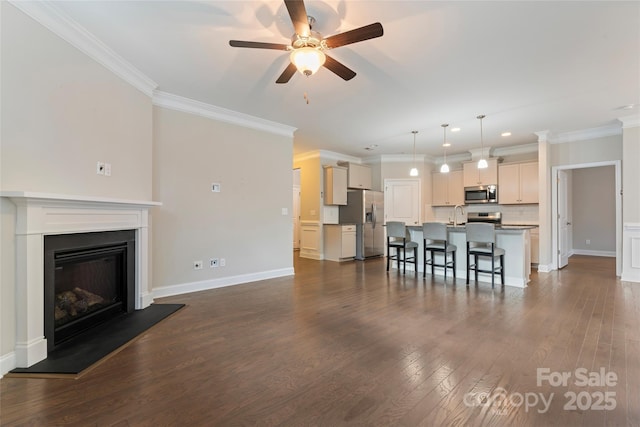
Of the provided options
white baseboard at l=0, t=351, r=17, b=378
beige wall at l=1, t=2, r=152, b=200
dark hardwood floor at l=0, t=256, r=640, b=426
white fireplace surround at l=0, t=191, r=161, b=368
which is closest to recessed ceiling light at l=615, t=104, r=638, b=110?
dark hardwood floor at l=0, t=256, r=640, b=426

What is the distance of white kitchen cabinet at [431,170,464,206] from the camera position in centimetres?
746

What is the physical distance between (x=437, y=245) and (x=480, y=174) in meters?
2.91

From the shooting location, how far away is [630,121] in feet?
15.4

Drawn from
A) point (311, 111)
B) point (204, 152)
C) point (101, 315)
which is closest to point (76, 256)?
point (101, 315)

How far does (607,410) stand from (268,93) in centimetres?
417

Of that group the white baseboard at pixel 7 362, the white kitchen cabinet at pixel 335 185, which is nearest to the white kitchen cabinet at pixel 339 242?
the white kitchen cabinet at pixel 335 185

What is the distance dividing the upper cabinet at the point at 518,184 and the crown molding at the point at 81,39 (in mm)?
7084

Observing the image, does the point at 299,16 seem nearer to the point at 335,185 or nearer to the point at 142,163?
the point at 142,163

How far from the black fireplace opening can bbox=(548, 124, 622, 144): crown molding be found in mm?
7534

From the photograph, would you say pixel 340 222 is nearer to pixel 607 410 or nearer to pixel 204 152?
pixel 204 152

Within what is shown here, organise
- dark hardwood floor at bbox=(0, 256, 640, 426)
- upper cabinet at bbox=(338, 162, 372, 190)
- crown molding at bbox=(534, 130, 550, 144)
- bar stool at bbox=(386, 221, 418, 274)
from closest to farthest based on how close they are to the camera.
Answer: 1. dark hardwood floor at bbox=(0, 256, 640, 426)
2. bar stool at bbox=(386, 221, 418, 274)
3. crown molding at bbox=(534, 130, 550, 144)
4. upper cabinet at bbox=(338, 162, 372, 190)

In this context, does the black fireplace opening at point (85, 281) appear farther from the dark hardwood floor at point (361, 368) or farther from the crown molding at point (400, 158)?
the crown molding at point (400, 158)

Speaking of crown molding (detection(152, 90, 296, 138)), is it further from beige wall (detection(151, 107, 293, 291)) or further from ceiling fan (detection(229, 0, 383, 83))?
ceiling fan (detection(229, 0, 383, 83))

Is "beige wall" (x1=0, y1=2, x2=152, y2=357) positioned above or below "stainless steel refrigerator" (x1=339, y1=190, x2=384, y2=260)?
above
